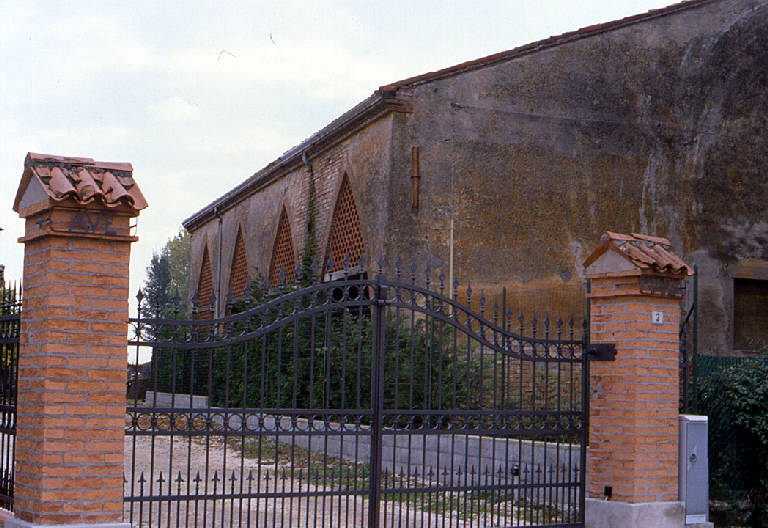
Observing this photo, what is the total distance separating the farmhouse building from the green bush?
17.7 feet

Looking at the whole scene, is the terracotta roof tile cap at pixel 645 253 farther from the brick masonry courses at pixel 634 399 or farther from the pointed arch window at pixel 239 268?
the pointed arch window at pixel 239 268

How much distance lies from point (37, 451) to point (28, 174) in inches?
67.6

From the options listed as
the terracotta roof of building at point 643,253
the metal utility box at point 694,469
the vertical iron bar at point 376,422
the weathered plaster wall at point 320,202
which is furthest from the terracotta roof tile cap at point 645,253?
the weathered plaster wall at point 320,202

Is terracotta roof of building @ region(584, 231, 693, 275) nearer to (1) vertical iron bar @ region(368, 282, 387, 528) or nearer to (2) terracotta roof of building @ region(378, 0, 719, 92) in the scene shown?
(1) vertical iron bar @ region(368, 282, 387, 528)

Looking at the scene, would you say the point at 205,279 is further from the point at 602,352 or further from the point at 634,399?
the point at 634,399

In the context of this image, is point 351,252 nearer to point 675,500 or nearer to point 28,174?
point 675,500

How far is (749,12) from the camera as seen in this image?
55.7 ft

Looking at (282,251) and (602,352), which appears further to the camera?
(282,251)

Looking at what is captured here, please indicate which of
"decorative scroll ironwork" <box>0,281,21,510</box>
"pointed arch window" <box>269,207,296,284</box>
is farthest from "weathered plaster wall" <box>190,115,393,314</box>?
"decorative scroll ironwork" <box>0,281,21,510</box>

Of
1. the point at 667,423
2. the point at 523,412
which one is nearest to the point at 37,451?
the point at 523,412

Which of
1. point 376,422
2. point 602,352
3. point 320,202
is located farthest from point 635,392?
point 320,202

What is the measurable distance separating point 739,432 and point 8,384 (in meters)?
6.94

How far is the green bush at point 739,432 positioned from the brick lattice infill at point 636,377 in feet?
4.78

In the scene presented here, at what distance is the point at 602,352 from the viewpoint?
8.07m
